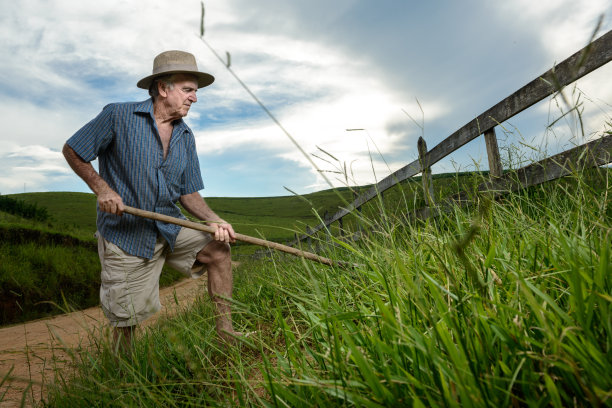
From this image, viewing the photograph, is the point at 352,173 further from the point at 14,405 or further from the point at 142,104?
the point at 14,405

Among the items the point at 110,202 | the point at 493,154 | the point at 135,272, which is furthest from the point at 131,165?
the point at 493,154

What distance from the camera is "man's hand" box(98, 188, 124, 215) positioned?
3221mm

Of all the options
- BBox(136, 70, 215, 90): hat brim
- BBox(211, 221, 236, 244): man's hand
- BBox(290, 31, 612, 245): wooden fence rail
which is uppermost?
BBox(136, 70, 215, 90): hat brim

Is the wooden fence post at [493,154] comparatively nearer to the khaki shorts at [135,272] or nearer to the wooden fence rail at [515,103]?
the wooden fence rail at [515,103]

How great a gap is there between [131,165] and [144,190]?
23 centimetres

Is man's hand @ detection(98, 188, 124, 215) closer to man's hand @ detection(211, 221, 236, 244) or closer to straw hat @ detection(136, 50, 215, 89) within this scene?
man's hand @ detection(211, 221, 236, 244)

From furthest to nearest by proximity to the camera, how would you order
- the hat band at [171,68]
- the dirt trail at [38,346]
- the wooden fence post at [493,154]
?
the wooden fence post at [493,154] → the hat band at [171,68] → the dirt trail at [38,346]

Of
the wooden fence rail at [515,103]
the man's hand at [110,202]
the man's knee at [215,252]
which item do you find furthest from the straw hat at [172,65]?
the wooden fence rail at [515,103]

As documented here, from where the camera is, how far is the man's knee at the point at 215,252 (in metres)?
3.71

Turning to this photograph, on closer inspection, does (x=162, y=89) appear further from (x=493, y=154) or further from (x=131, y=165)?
(x=493, y=154)

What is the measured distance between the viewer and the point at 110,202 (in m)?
3.22

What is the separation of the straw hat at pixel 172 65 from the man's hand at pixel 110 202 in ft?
3.90

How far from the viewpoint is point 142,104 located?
3.61m

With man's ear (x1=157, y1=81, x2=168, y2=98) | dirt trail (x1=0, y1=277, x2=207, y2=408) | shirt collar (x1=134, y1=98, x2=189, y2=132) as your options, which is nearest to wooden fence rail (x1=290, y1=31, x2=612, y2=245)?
shirt collar (x1=134, y1=98, x2=189, y2=132)
